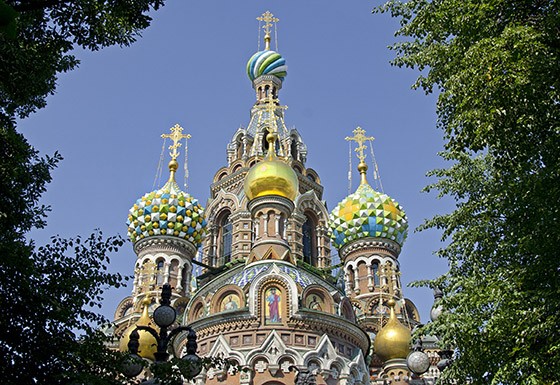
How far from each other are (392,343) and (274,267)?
4.46 metres

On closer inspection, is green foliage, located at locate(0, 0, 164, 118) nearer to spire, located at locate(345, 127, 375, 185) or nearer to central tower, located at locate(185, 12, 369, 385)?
central tower, located at locate(185, 12, 369, 385)

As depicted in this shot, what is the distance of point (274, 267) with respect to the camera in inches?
736

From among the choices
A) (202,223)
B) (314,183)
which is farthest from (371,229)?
(202,223)

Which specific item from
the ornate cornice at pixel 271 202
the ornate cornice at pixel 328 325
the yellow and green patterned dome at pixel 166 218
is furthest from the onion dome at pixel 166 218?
the ornate cornice at pixel 328 325

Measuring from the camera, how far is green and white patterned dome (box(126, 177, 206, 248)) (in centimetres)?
2806

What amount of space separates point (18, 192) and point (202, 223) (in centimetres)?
2091

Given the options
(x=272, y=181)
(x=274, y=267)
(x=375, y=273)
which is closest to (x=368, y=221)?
(x=375, y=273)

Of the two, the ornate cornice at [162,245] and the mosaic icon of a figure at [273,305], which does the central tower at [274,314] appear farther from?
the ornate cornice at [162,245]

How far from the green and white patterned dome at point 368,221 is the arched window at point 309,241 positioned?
1.33 m

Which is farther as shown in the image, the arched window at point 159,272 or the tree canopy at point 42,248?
the arched window at point 159,272

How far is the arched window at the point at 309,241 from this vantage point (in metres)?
29.3

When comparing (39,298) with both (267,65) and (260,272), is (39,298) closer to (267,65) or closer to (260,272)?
(260,272)

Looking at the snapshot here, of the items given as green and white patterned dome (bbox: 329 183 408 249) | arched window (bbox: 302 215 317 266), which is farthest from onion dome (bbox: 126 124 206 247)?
green and white patterned dome (bbox: 329 183 408 249)

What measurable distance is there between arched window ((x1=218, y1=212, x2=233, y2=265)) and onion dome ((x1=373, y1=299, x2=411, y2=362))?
30.7ft
